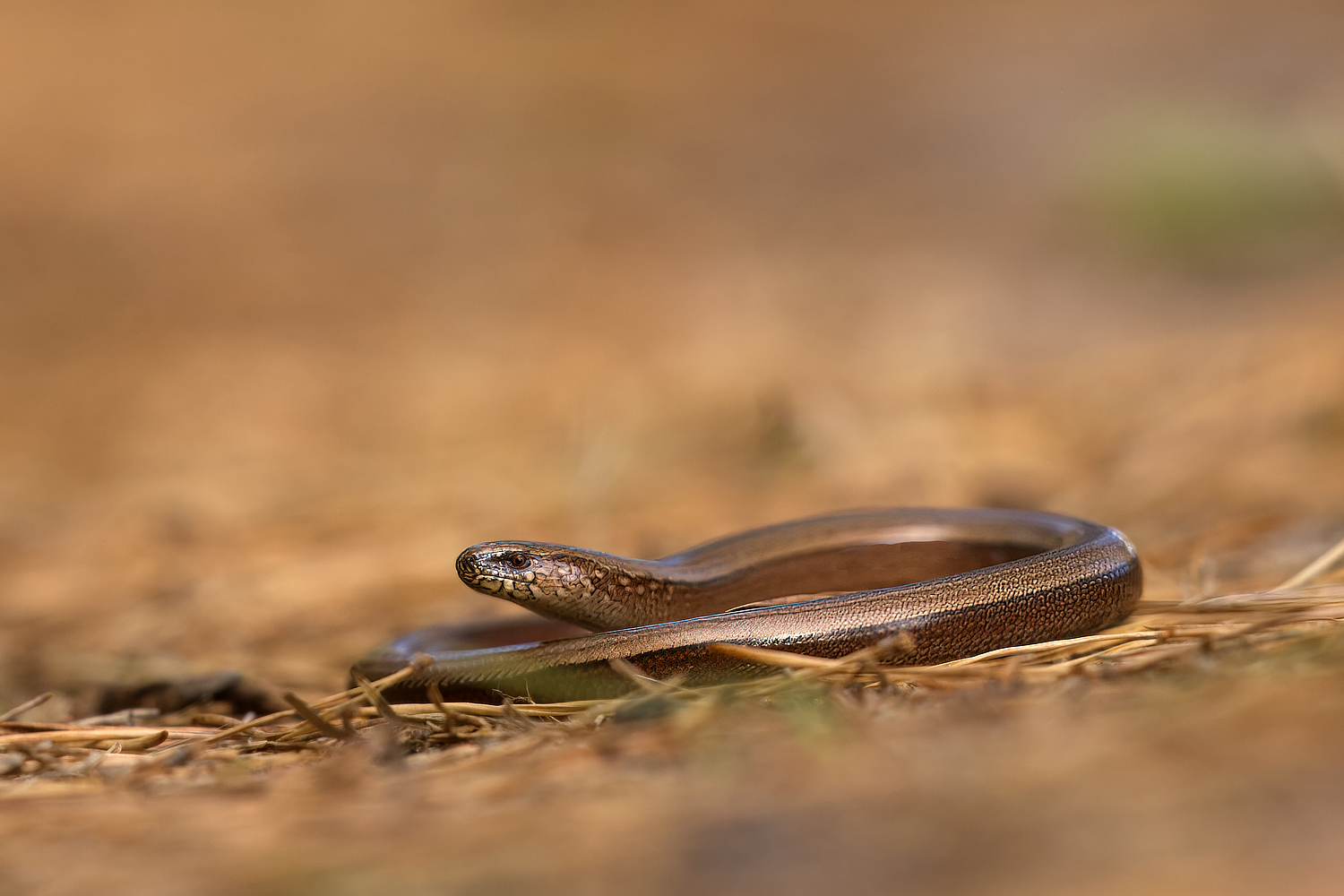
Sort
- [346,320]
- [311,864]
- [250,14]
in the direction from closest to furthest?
[311,864] → [346,320] → [250,14]

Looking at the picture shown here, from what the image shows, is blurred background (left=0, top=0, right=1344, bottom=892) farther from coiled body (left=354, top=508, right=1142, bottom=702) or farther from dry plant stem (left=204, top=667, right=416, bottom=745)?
dry plant stem (left=204, top=667, right=416, bottom=745)

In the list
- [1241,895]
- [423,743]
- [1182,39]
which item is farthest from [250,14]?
[1241,895]

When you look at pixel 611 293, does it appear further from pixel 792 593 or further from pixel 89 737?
pixel 89 737

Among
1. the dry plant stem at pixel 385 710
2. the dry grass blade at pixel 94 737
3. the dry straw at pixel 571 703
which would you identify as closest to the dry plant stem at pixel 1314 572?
the dry straw at pixel 571 703

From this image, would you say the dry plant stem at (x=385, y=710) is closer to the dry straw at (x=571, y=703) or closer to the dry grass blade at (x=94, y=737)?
the dry straw at (x=571, y=703)

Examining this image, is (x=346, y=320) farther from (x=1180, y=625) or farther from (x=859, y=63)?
(x=1180, y=625)

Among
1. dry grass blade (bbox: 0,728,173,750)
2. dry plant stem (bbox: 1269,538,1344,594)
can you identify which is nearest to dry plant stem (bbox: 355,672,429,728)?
dry grass blade (bbox: 0,728,173,750)
